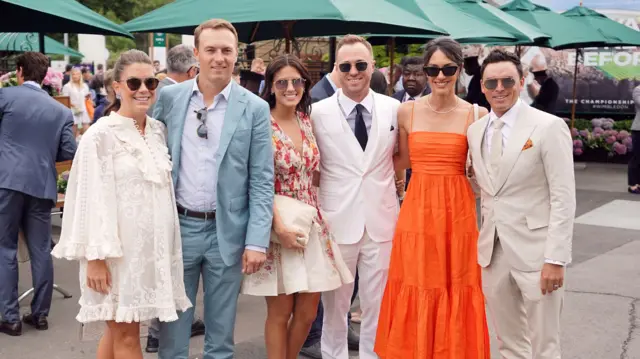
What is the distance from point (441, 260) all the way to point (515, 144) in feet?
2.69

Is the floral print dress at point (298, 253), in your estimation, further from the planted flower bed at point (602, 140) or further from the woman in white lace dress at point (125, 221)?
the planted flower bed at point (602, 140)

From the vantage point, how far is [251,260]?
3918mm

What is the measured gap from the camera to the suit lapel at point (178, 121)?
3.87 m

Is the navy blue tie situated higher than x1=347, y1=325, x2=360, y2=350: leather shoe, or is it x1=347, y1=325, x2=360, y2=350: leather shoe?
the navy blue tie

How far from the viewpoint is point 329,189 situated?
4.58 meters

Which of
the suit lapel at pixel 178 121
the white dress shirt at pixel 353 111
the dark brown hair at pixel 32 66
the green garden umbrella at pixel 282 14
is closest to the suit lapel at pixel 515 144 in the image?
the white dress shirt at pixel 353 111

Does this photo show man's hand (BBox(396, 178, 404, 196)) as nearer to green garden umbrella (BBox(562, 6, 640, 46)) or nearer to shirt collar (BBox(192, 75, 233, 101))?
shirt collar (BBox(192, 75, 233, 101))

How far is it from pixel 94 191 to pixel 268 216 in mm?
881

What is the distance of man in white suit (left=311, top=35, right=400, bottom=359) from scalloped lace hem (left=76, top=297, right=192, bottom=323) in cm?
122

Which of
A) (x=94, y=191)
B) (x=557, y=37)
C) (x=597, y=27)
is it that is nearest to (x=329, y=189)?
(x=94, y=191)

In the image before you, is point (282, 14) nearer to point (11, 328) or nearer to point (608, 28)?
point (11, 328)

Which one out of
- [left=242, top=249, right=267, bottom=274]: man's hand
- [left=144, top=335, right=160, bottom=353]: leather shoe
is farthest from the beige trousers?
[left=144, top=335, right=160, bottom=353]: leather shoe

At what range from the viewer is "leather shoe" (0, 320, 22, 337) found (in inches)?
231

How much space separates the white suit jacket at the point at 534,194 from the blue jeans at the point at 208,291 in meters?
1.42
